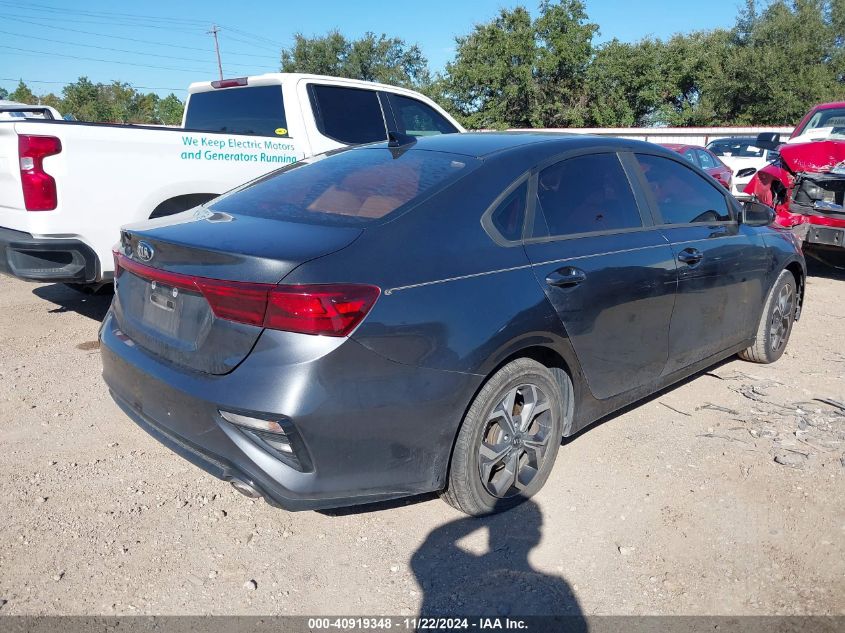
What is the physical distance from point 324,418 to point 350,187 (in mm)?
1240

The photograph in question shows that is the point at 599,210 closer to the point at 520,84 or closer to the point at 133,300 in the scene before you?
the point at 133,300

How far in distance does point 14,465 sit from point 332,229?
215 cm

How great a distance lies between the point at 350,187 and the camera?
3113 millimetres

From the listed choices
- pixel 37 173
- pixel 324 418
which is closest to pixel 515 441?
pixel 324 418

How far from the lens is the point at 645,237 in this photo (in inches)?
142

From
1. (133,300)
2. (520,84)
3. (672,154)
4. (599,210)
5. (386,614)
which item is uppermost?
(520,84)

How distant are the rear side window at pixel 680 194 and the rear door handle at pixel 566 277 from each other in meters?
1.01

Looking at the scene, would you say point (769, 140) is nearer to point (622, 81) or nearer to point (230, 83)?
point (230, 83)

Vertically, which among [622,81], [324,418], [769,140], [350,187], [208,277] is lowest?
[324,418]

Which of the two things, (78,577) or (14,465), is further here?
(14,465)

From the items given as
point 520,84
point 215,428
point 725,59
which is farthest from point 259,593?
point 725,59

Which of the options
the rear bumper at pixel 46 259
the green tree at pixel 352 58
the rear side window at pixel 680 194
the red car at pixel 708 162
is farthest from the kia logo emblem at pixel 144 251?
the green tree at pixel 352 58

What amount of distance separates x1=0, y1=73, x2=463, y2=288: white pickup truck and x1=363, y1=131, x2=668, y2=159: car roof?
2.09m

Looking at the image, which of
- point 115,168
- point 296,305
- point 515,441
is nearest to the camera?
point 296,305
